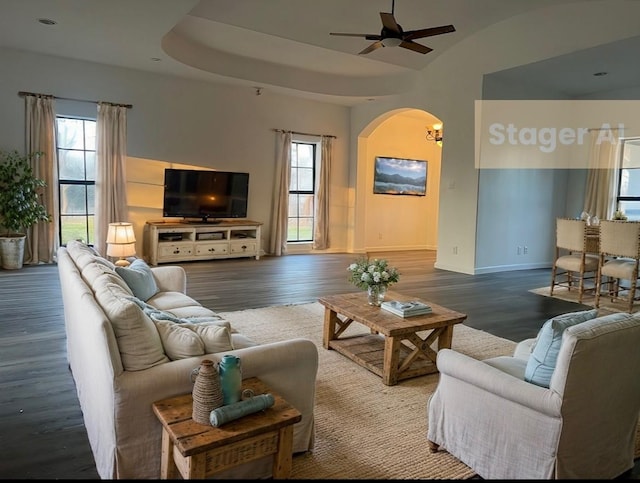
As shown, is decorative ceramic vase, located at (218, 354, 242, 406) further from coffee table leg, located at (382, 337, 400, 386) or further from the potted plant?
the potted plant

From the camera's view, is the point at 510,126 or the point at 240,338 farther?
the point at 510,126

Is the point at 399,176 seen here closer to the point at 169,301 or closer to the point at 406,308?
the point at 406,308

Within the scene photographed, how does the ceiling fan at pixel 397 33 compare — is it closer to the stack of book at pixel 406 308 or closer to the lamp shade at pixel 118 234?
the stack of book at pixel 406 308

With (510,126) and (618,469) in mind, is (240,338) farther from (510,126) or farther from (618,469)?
(510,126)

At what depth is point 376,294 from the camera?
11.7 feet

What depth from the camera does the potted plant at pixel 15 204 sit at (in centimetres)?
632

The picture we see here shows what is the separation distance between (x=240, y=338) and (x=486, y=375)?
4.40ft

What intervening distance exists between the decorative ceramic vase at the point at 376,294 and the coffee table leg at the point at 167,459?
2062 millimetres

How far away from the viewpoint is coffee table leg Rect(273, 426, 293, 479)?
1785 millimetres

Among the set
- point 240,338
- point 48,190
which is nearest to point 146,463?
point 240,338

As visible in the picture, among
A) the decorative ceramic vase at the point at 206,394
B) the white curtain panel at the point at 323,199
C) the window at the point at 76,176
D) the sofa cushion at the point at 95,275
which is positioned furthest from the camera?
the white curtain panel at the point at 323,199

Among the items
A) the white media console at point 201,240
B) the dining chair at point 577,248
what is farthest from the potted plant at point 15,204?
the dining chair at point 577,248

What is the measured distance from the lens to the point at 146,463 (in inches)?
73.9

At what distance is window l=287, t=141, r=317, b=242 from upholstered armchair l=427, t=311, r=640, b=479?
7.24 metres
